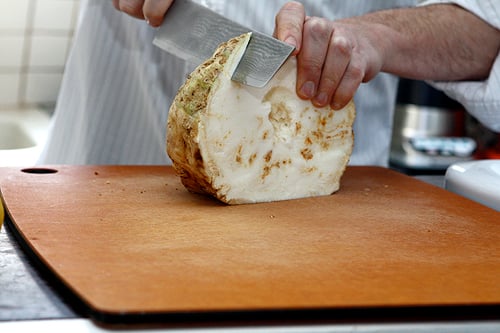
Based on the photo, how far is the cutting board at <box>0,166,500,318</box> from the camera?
2.67 feet

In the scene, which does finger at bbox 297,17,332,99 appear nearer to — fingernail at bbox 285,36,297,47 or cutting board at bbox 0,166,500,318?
fingernail at bbox 285,36,297,47

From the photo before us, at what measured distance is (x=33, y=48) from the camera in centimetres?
276

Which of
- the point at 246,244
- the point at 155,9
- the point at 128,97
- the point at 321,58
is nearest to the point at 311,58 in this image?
the point at 321,58

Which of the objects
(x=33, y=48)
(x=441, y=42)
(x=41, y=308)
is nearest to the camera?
(x=41, y=308)

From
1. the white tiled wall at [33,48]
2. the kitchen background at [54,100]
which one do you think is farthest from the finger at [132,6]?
the white tiled wall at [33,48]

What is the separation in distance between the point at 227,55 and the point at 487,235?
46 cm

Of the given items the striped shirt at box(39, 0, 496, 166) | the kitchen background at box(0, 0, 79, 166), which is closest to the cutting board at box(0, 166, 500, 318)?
the striped shirt at box(39, 0, 496, 166)

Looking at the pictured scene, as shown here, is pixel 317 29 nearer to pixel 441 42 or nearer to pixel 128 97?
pixel 441 42

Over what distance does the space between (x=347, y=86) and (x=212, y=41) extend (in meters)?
0.24

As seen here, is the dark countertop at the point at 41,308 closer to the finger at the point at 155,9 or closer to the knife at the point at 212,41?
the knife at the point at 212,41

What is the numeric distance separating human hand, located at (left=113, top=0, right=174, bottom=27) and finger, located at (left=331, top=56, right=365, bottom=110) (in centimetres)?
34

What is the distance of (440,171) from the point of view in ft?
8.16

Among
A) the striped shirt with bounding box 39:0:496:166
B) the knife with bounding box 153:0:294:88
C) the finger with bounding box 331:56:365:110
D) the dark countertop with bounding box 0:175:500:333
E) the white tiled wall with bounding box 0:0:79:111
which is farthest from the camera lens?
the white tiled wall with bounding box 0:0:79:111

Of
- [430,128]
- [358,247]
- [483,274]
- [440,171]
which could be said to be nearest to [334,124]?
[358,247]
